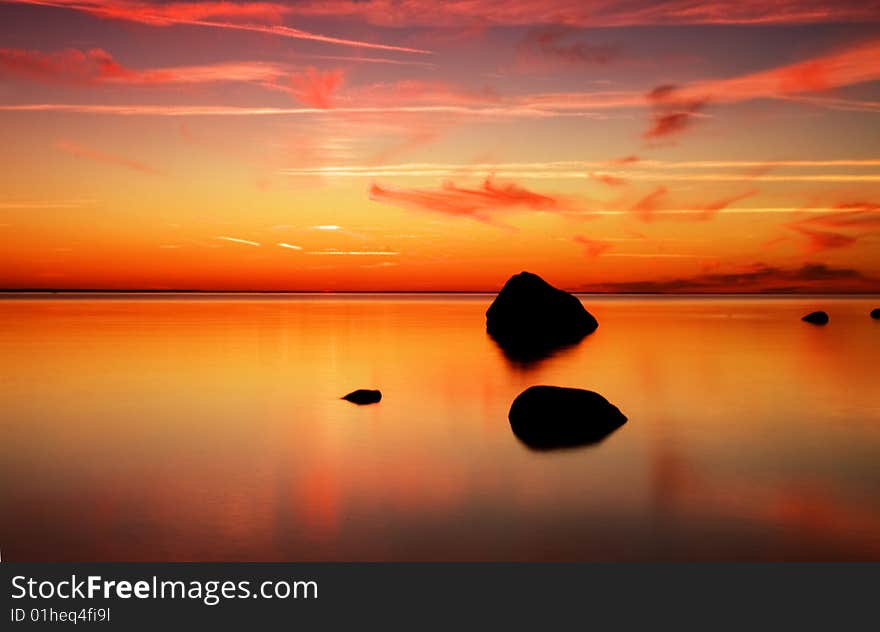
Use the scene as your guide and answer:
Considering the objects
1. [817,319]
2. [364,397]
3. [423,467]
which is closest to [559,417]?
[423,467]

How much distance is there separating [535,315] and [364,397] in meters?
30.6

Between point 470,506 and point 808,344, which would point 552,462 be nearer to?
point 470,506

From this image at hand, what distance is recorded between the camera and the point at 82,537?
12633 millimetres

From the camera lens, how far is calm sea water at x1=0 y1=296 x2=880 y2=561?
12570 mm

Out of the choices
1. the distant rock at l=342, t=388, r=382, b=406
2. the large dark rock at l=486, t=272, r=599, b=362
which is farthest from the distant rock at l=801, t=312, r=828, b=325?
the distant rock at l=342, t=388, r=382, b=406

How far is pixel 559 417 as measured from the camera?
20578 mm

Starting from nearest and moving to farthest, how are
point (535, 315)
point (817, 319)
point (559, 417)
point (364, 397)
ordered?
point (559, 417), point (364, 397), point (535, 315), point (817, 319)

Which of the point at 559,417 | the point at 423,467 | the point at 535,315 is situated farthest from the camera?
the point at 535,315

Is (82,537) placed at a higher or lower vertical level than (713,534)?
higher

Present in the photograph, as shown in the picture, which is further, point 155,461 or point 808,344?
point 808,344

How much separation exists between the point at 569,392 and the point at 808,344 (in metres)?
41.6

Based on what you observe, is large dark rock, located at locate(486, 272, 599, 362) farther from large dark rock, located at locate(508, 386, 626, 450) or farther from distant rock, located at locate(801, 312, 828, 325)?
distant rock, located at locate(801, 312, 828, 325)

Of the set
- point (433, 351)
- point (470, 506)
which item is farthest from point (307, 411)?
point (433, 351)

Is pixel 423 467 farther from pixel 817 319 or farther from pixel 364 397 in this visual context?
pixel 817 319
